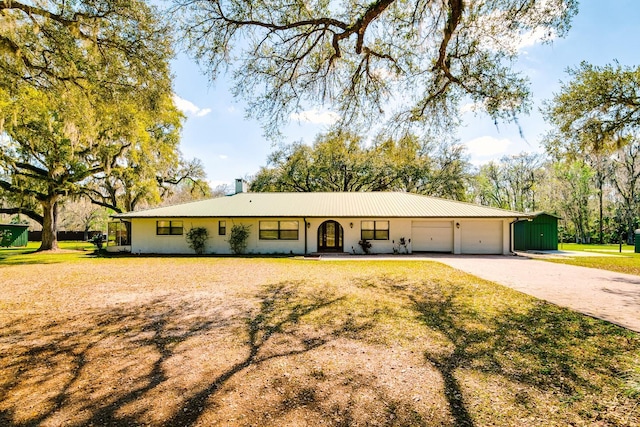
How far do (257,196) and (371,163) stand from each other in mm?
12819

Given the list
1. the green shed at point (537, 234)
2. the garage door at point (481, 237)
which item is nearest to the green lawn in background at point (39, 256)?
the garage door at point (481, 237)

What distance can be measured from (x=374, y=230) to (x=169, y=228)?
1255 cm

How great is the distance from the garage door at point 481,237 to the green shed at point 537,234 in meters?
4.99

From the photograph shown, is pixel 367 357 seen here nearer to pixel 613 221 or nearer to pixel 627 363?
pixel 627 363

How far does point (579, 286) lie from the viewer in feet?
28.5

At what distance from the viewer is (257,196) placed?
2239 centimetres

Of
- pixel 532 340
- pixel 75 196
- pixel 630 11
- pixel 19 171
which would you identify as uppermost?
pixel 630 11

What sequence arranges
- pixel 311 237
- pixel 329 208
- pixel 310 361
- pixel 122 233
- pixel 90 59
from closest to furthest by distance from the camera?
pixel 310 361, pixel 90 59, pixel 311 237, pixel 329 208, pixel 122 233

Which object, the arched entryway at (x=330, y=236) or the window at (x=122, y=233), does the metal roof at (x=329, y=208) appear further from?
the window at (x=122, y=233)

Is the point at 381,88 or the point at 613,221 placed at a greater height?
the point at 381,88

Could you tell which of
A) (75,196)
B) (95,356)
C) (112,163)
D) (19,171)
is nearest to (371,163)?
(112,163)

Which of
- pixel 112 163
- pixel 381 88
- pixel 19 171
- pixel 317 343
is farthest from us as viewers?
pixel 112 163

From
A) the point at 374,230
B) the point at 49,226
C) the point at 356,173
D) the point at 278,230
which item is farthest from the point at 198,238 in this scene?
the point at 356,173

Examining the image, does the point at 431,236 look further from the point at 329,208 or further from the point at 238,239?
the point at 238,239
